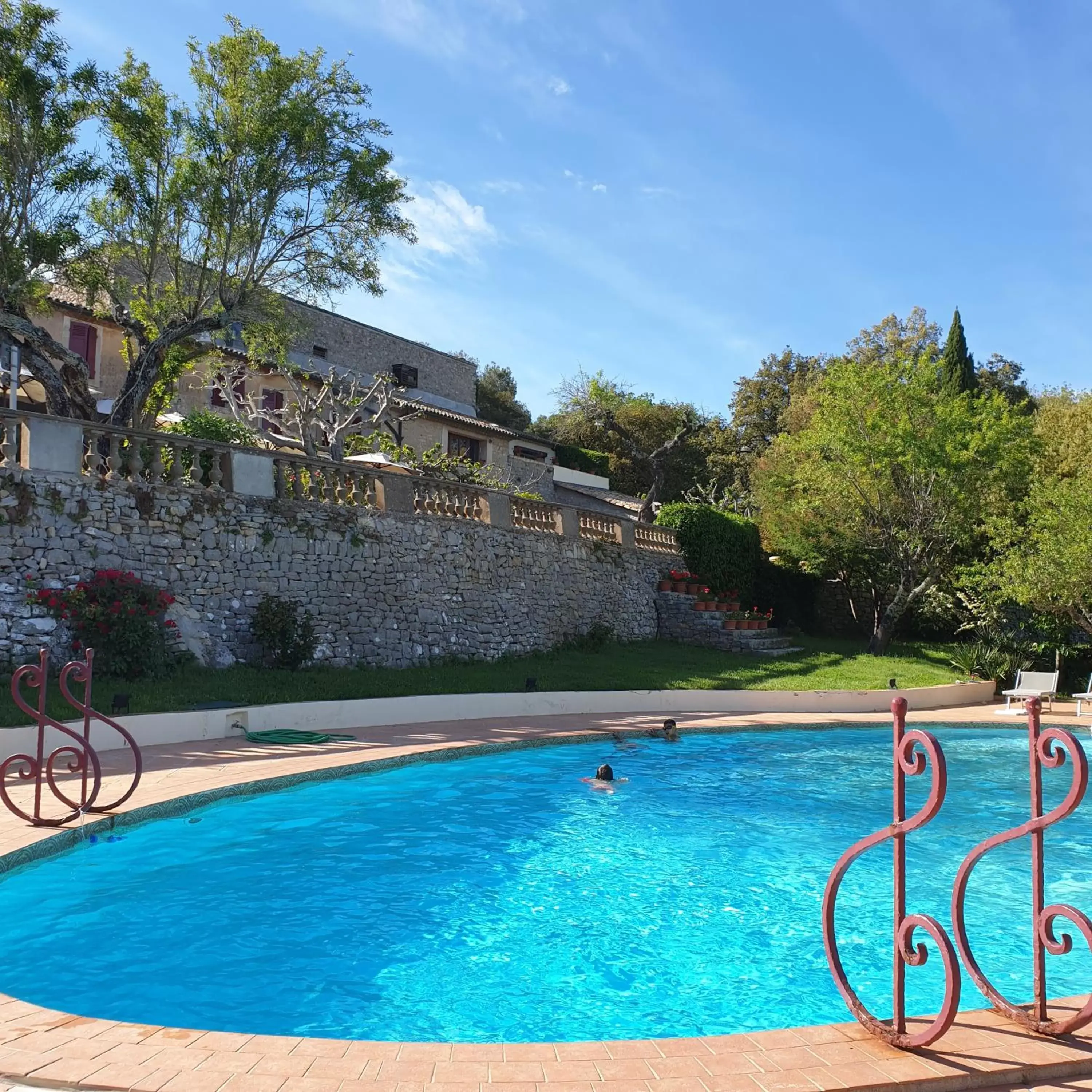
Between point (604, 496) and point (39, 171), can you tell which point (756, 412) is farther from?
point (39, 171)

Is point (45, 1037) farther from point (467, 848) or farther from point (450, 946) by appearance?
point (467, 848)

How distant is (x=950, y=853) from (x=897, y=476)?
675 inches

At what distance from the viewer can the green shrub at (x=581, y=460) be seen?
44.2 meters

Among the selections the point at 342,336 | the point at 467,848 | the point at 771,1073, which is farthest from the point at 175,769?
the point at 342,336

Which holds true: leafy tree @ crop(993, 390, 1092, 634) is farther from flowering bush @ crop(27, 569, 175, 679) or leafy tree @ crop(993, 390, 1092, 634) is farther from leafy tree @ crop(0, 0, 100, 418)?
leafy tree @ crop(0, 0, 100, 418)

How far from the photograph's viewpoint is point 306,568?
18234 millimetres

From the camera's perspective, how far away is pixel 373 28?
48.2 feet

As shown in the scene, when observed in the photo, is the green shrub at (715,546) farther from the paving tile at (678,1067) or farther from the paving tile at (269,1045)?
the paving tile at (269,1045)

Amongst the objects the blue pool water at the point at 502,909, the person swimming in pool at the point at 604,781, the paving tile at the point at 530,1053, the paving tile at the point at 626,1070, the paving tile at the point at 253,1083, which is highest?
the paving tile at the point at 253,1083

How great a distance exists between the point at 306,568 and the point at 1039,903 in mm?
15707

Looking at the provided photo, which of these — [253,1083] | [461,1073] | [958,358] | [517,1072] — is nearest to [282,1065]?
[253,1083]

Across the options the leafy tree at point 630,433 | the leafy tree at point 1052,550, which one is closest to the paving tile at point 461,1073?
the leafy tree at point 1052,550

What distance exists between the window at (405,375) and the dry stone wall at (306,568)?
1820 centimetres

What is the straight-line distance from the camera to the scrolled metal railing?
161 inches
